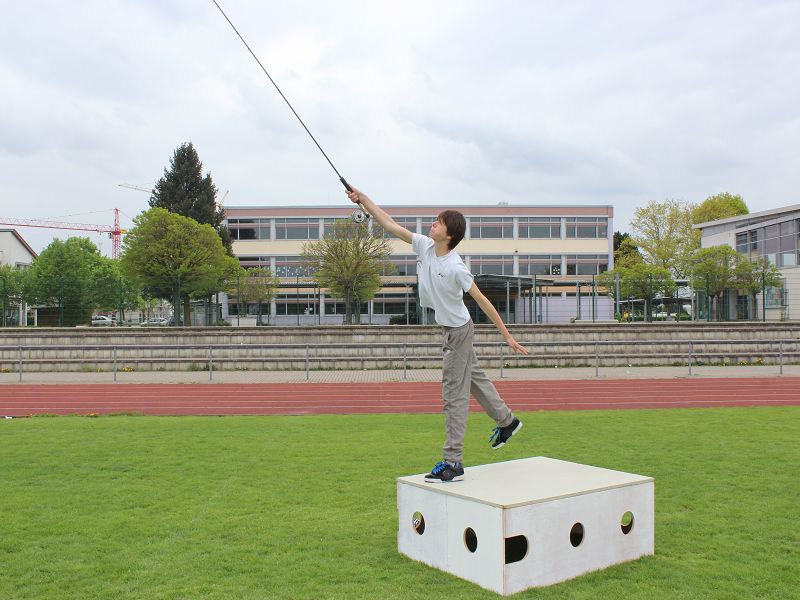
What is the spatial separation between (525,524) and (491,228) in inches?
2930

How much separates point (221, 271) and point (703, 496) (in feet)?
120

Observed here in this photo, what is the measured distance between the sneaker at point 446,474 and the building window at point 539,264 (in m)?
73.5

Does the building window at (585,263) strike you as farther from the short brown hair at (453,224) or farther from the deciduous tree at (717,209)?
the short brown hair at (453,224)

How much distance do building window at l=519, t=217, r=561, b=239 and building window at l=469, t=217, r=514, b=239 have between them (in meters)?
1.30

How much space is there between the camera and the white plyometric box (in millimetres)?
4141

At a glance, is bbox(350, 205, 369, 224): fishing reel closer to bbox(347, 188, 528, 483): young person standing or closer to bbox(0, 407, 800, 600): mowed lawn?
bbox(347, 188, 528, 483): young person standing

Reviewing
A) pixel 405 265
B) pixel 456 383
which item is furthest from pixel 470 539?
pixel 405 265

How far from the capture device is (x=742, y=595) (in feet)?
13.5

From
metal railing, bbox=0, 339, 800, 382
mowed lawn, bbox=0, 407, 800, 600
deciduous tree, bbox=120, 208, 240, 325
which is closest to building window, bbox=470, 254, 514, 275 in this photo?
deciduous tree, bbox=120, 208, 240, 325

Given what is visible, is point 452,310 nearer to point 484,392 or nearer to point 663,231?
point 484,392

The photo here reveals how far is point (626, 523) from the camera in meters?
4.85

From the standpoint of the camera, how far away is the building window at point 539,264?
77250 millimetres

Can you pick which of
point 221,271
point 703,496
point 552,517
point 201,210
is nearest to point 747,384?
point 703,496

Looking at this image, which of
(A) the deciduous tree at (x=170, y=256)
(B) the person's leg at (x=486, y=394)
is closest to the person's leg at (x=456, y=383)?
(B) the person's leg at (x=486, y=394)
